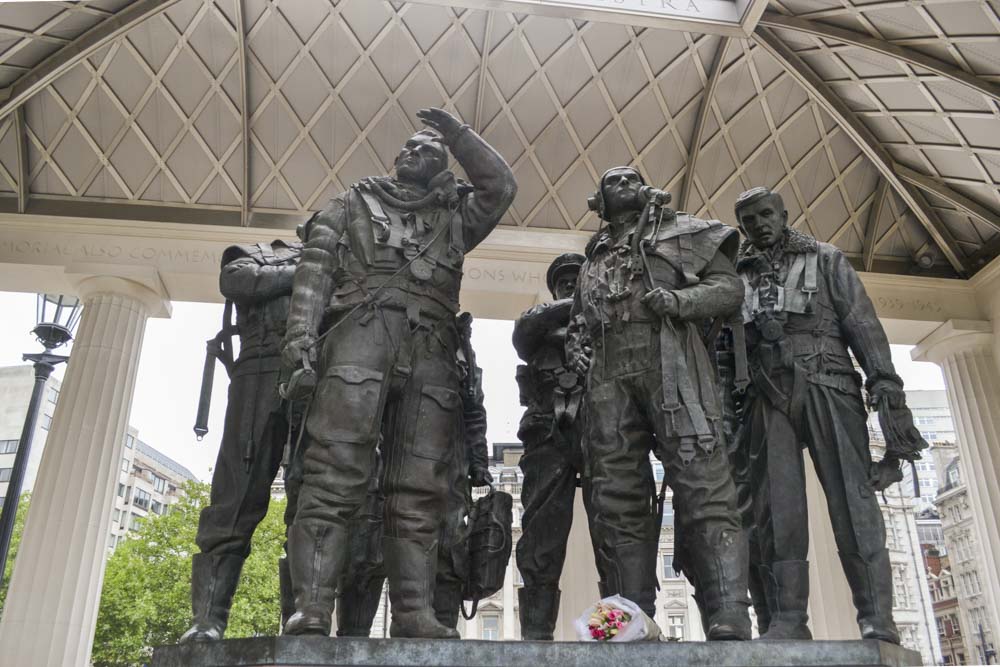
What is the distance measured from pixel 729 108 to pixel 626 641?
14173 millimetres

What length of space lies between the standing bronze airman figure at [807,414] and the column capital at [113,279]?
37.9ft

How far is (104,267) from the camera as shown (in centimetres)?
1418

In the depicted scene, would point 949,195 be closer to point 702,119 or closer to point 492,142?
point 702,119

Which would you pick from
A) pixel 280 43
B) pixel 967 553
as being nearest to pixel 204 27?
pixel 280 43

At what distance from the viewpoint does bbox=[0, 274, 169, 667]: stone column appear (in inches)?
466

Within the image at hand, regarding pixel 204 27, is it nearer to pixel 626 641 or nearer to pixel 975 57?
pixel 975 57

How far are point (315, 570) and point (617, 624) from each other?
1.48 m

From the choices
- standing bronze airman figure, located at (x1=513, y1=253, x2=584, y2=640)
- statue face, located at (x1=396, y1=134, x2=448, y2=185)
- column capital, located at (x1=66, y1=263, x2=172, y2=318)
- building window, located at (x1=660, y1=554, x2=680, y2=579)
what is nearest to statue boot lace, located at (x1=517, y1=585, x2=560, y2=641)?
standing bronze airman figure, located at (x1=513, y1=253, x2=584, y2=640)

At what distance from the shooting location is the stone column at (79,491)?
11.8 metres

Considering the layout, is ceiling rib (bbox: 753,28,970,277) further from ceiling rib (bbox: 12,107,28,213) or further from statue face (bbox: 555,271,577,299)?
ceiling rib (bbox: 12,107,28,213)

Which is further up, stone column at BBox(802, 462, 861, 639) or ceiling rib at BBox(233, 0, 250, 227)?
ceiling rib at BBox(233, 0, 250, 227)

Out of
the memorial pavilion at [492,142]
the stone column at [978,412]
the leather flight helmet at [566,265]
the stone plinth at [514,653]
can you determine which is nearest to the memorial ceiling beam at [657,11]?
the memorial pavilion at [492,142]

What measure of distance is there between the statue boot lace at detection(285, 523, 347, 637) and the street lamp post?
275 inches

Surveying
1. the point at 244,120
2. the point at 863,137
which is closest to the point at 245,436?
the point at 244,120
